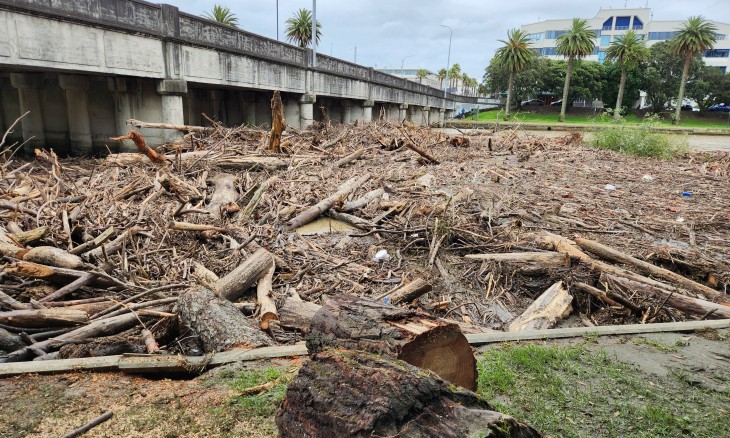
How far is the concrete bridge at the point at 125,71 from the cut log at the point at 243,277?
333 inches

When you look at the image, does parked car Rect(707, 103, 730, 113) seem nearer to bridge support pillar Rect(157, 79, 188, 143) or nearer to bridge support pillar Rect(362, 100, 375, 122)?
bridge support pillar Rect(362, 100, 375, 122)

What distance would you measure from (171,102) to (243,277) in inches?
470

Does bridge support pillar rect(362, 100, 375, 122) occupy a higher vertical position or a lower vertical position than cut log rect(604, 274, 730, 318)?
higher

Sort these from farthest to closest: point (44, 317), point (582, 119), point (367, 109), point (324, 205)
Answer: point (582, 119) → point (367, 109) → point (324, 205) → point (44, 317)

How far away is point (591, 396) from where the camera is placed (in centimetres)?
329

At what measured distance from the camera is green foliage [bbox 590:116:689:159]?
20.2 metres

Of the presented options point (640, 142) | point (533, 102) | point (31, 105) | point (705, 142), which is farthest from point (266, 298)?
point (533, 102)

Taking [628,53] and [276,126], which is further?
[628,53]

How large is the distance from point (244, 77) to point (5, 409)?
17326mm

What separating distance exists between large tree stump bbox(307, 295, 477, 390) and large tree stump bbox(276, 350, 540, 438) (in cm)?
43

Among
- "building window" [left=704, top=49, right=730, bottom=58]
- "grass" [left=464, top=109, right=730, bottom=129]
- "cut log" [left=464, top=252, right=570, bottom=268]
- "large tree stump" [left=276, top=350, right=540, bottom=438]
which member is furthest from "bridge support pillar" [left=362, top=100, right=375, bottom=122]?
"building window" [left=704, top=49, right=730, bottom=58]

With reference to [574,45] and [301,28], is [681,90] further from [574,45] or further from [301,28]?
[301,28]

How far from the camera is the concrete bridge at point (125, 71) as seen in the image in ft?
37.8

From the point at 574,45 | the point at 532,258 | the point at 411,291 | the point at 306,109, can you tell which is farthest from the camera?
the point at 574,45
